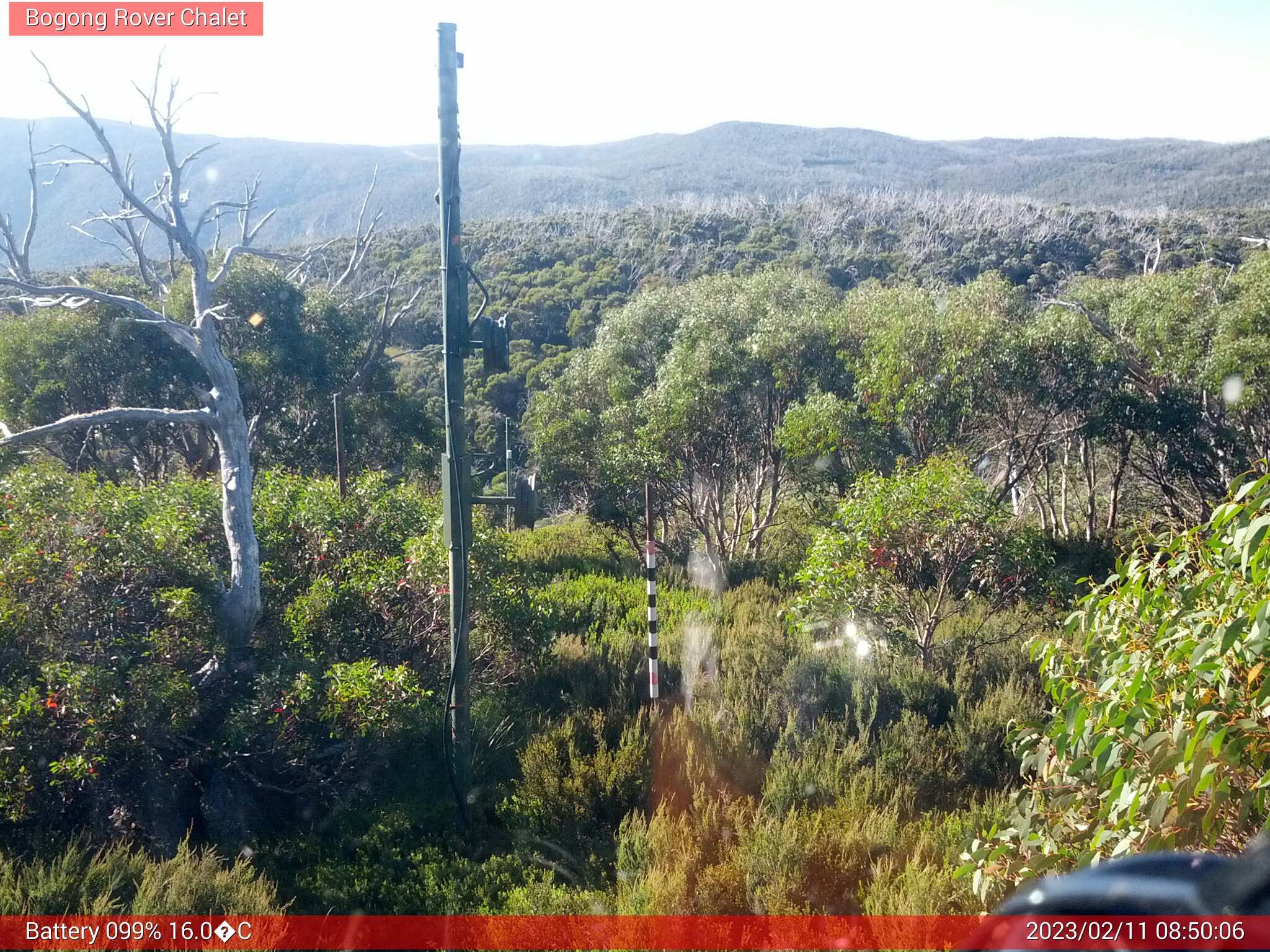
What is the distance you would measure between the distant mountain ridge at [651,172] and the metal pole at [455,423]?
3595cm

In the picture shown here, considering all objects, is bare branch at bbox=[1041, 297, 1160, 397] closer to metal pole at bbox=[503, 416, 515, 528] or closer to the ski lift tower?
metal pole at bbox=[503, 416, 515, 528]

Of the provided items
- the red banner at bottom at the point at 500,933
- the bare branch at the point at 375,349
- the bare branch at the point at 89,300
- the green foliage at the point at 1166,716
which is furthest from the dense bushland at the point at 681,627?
the bare branch at the point at 89,300

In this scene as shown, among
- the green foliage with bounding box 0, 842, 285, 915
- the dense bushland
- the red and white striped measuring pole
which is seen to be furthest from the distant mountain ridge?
the green foliage with bounding box 0, 842, 285, 915

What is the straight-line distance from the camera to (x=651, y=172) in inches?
3477

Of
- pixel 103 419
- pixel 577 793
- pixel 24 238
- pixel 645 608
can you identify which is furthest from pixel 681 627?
pixel 24 238

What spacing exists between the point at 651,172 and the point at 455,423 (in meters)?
88.6

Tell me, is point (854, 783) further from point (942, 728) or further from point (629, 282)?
point (629, 282)

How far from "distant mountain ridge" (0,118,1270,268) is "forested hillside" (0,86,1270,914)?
28.9m

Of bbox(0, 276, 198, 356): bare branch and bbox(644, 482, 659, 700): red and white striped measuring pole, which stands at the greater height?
bbox(0, 276, 198, 356): bare branch

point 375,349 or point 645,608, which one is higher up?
point 375,349

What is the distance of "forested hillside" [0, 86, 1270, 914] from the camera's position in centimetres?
350

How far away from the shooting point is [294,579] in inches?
278

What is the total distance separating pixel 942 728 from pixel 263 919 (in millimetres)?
4291

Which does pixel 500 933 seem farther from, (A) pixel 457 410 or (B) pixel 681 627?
(B) pixel 681 627
